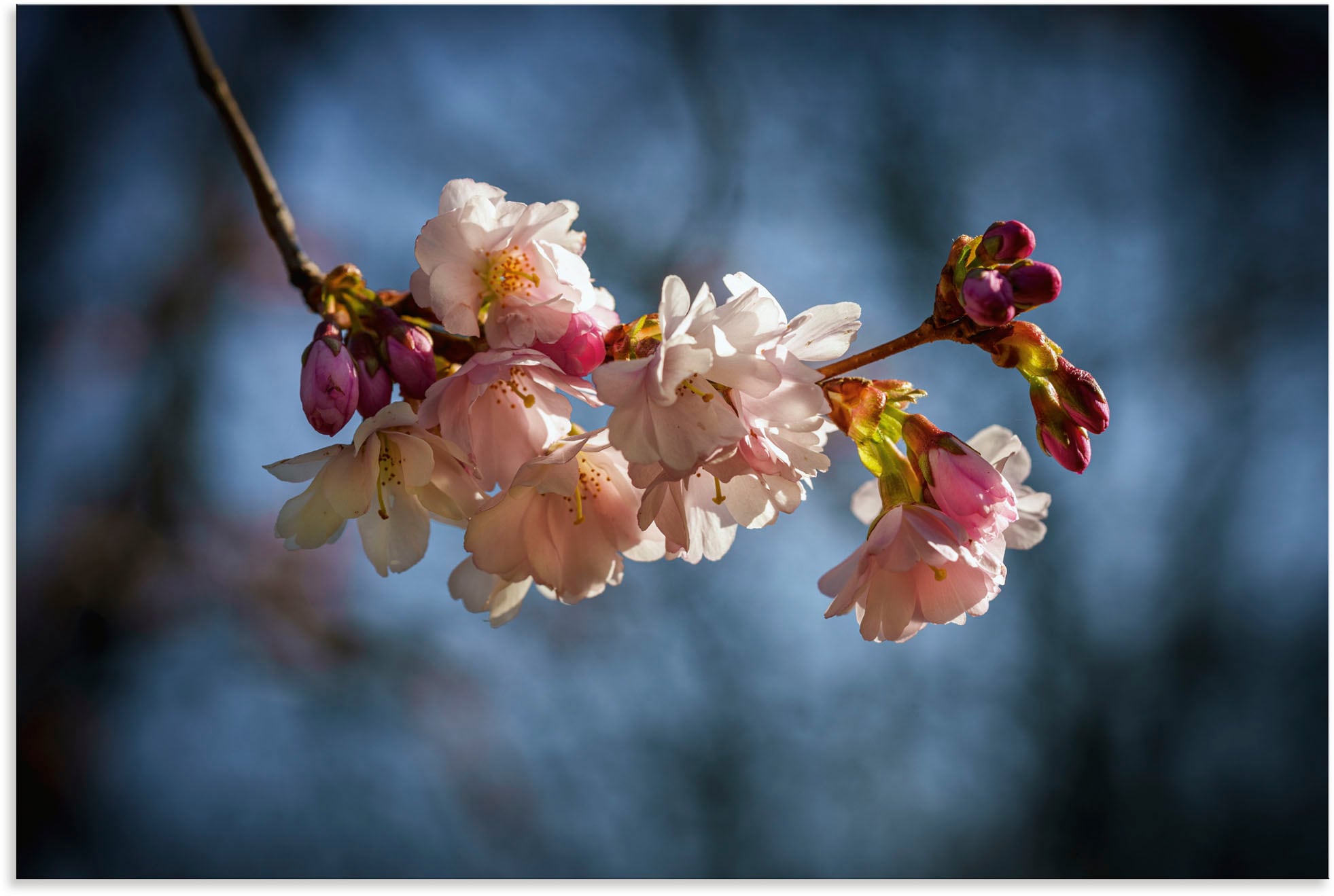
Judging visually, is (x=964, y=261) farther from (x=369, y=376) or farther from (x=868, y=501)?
(x=369, y=376)

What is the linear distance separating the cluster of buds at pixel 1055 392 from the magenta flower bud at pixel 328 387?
515 mm

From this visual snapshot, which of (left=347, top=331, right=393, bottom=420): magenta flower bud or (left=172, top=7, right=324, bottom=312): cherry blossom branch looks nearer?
(left=347, top=331, right=393, bottom=420): magenta flower bud

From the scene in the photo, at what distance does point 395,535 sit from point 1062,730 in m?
3.66

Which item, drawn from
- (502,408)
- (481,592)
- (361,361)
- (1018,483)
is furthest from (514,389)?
(1018,483)

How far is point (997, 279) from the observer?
0.59 metres

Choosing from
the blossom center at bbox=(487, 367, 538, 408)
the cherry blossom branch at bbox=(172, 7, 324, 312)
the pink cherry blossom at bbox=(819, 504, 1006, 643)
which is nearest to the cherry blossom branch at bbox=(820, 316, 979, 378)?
the pink cherry blossom at bbox=(819, 504, 1006, 643)

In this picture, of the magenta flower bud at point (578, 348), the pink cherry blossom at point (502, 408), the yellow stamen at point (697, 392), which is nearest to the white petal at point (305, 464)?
the pink cherry blossom at point (502, 408)

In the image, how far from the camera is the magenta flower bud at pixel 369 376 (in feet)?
2.27

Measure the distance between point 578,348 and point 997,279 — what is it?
1.05 feet

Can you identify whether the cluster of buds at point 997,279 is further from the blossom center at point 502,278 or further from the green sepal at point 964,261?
the blossom center at point 502,278

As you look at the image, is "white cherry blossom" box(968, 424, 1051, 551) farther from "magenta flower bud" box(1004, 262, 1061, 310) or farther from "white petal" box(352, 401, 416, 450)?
"white petal" box(352, 401, 416, 450)

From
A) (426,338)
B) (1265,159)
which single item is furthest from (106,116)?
(1265,159)

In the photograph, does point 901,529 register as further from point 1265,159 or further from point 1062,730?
point 1265,159

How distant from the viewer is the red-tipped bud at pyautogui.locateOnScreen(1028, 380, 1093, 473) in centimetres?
64
